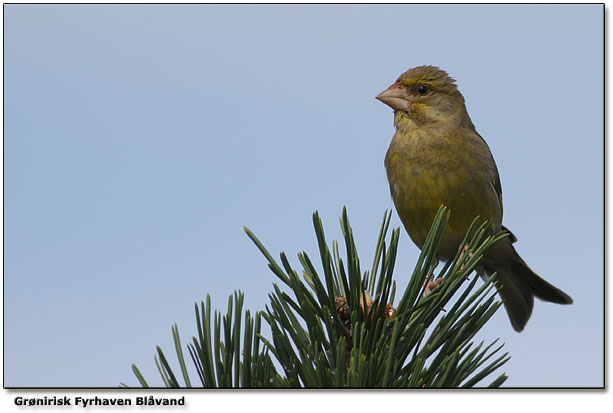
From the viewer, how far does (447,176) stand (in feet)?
13.1

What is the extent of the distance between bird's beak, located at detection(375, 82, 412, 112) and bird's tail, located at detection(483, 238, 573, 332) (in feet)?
3.77

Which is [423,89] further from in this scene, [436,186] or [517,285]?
[517,285]

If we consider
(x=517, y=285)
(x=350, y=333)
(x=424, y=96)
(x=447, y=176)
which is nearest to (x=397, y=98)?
(x=424, y=96)

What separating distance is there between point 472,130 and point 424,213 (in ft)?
3.49

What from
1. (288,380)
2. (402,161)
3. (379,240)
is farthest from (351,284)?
(402,161)

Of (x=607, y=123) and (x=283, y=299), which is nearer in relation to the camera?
A: (x=283, y=299)

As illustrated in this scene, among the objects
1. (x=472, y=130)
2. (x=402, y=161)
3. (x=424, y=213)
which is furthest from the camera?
(x=472, y=130)

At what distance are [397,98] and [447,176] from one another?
0.85 meters

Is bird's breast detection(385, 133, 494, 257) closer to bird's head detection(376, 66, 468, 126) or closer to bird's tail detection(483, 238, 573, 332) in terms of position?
bird's head detection(376, 66, 468, 126)

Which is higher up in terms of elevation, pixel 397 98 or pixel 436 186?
pixel 397 98

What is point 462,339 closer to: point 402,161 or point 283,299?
point 283,299

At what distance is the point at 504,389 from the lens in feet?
7.49

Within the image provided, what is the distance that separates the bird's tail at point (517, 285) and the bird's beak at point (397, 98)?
115 centimetres

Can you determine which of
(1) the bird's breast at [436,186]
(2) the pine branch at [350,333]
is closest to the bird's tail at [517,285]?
(1) the bird's breast at [436,186]
